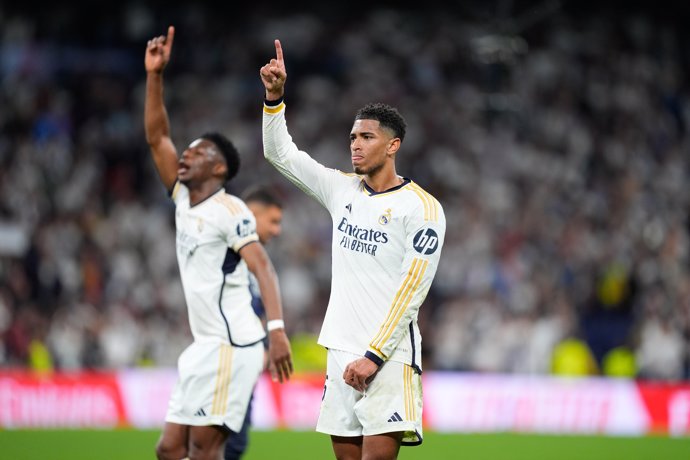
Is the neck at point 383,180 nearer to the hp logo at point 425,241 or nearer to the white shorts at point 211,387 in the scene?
the hp logo at point 425,241

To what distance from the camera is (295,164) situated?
670 centimetres

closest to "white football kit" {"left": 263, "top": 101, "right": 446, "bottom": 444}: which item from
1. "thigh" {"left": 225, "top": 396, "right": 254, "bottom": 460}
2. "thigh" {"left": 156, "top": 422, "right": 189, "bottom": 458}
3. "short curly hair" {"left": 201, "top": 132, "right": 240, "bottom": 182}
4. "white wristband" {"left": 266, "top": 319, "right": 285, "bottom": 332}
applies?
"white wristband" {"left": 266, "top": 319, "right": 285, "bottom": 332}

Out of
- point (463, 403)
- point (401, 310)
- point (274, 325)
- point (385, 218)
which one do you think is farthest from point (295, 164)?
point (463, 403)

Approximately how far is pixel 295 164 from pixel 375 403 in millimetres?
1522

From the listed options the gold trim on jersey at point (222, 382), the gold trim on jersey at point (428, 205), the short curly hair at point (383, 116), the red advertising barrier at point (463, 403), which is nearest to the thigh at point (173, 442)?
the gold trim on jersey at point (222, 382)

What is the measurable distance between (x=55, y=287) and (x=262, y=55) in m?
7.16

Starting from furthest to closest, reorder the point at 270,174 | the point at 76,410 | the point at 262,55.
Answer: the point at 262,55 < the point at 270,174 < the point at 76,410

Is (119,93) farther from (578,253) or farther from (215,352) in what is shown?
(215,352)

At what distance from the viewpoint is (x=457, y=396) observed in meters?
15.1

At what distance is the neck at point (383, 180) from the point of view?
Result: 21.5 feet

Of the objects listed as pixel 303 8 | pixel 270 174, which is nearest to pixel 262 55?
pixel 303 8

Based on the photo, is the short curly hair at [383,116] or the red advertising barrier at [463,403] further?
the red advertising barrier at [463,403]

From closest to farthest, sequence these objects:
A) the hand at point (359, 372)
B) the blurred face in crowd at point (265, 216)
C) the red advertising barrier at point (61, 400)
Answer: the hand at point (359, 372), the blurred face in crowd at point (265, 216), the red advertising barrier at point (61, 400)

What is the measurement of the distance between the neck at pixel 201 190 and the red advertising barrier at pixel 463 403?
287 inches
